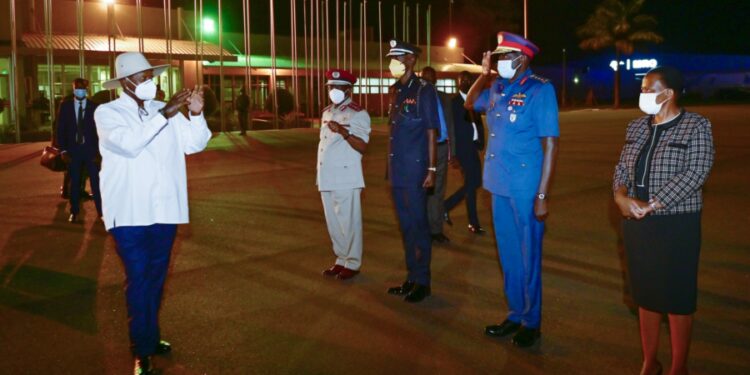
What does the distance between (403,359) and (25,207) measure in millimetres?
8029

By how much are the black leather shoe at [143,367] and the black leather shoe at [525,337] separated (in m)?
2.35

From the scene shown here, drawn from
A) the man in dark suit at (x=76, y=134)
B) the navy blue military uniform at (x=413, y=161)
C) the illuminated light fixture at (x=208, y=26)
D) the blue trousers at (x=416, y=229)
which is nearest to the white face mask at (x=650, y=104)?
the navy blue military uniform at (x=413, y=161)

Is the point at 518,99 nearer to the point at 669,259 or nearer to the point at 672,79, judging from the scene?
the point at 672,79

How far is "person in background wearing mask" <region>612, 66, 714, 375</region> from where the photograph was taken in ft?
13.5

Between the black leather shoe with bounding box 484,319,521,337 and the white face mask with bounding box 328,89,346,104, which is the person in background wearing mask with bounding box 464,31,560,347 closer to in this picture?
the black leather shoe with bounding box 484,319,521,337

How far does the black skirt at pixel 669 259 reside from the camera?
13.7 feet

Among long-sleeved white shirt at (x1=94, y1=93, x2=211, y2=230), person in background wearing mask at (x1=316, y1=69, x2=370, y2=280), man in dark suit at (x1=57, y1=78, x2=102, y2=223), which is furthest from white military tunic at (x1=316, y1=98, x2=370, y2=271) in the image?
man in dark suit at (x1=57, y1=78, x2=102, y2=223)

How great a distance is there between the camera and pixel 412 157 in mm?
6102

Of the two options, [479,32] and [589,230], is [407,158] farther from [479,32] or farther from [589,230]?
[479,32]

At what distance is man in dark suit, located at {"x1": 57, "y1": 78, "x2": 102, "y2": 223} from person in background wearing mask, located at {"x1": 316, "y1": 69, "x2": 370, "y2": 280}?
13.8 ft

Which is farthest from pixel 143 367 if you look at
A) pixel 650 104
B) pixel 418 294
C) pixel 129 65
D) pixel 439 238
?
pixel 439 238

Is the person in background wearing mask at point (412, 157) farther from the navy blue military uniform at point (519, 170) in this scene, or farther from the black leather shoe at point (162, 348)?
the black leather shoe at point (162, 348)

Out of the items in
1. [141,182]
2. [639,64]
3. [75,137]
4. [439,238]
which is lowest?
[439,238]

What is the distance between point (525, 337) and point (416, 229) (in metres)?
1.48
